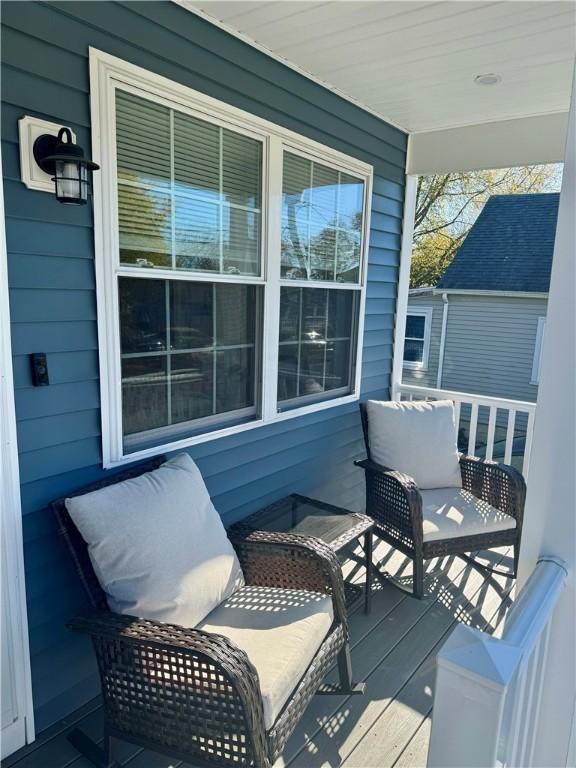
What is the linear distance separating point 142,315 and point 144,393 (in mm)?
346

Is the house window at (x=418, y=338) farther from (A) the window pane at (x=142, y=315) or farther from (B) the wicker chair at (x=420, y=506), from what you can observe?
(A) the window pane at (x=142, y=315)

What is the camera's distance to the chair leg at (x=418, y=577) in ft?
8.93

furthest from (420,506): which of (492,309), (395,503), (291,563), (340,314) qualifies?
(492,309)

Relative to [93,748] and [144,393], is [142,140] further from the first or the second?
[93,748]

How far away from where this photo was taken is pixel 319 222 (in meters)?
3.13

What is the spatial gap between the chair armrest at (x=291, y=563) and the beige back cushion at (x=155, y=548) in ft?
0.66

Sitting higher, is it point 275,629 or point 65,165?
point 65,165

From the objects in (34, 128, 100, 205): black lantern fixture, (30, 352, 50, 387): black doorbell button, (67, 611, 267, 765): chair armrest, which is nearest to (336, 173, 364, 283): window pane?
(34, 128, 100, 205): black lantern fixture

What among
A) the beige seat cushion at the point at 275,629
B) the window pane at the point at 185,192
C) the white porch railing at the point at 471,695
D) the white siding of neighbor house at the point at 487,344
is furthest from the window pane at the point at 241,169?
the white siding of neighbor house at the point at 487,344

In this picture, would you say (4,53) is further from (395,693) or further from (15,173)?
(395,693)

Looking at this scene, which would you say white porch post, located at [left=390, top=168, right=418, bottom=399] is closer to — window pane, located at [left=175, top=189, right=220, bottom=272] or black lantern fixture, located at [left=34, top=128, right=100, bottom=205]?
window pane, located at [left=175, top=189, right=220, bottom=272]

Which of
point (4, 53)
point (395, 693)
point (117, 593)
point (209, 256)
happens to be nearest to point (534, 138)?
point (209, 256)

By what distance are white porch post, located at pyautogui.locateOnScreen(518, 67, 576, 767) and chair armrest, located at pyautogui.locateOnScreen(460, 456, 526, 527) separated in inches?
70.5

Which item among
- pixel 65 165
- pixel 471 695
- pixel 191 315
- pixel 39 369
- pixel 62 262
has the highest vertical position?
pixel 65 165
